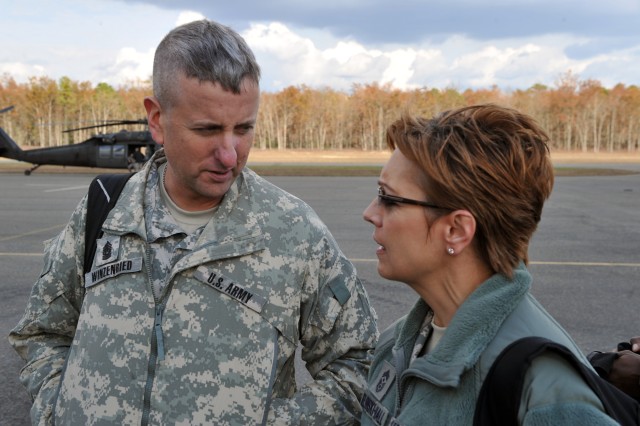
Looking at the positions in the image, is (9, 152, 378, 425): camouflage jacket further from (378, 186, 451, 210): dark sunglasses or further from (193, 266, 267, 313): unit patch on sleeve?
(378, 186, 451, 210): dark sunglasses

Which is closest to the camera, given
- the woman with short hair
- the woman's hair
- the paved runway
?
the woman with short hair

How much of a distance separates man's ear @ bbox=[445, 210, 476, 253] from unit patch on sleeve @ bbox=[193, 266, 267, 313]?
0.57 m

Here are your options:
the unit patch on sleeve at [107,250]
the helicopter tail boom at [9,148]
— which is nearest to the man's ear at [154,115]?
the unit patch on sleeve at [107,250]

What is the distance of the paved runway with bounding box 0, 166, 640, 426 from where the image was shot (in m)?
5.66

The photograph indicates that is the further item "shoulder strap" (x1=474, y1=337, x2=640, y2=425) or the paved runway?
the paved runway

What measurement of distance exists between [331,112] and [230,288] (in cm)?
8764

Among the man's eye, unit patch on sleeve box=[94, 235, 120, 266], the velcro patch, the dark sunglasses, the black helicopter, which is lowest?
the black helicopter

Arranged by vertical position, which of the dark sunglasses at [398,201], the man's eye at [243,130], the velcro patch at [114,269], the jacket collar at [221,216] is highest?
the man's eye at [243,130]

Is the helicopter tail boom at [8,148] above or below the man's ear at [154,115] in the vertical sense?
below

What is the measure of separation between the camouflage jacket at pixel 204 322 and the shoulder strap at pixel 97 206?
0.12ft

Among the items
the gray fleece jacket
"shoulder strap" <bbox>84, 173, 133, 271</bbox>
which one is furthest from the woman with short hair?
"shoulder strap" <bbox>84, 173, 133, 271</bbox>

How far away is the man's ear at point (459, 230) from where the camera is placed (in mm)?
1602

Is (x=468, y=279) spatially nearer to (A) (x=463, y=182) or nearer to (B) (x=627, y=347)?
(A) (x=463, y=182)

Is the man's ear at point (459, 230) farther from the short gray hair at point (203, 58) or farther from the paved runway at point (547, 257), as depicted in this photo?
the paved runway at point (547, 257)
